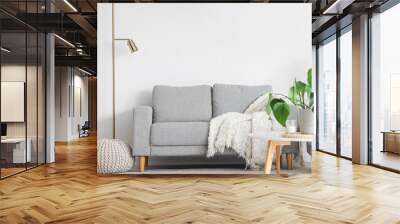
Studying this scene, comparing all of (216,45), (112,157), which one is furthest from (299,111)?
(112,157)

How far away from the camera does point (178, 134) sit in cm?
393

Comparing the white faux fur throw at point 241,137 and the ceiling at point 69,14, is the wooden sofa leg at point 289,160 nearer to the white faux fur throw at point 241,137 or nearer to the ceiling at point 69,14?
the white faux fur throw at point 241,137

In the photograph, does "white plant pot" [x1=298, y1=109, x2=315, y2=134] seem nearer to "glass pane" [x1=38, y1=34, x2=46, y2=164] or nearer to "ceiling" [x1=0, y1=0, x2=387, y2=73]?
"ceiling" [x1=0, y1=0, x2=387, y2=73]

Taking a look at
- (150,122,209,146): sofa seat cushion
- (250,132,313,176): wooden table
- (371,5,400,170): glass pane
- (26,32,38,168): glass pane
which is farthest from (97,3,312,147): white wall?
(250,132,313,176): wooden table

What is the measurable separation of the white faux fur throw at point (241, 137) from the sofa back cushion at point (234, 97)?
47cm

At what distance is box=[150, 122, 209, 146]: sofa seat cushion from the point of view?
3930 mm

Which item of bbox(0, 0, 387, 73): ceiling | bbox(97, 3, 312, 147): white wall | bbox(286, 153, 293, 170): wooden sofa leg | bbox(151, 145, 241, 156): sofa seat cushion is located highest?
bbox(0, 0, 387, 73): ceiling

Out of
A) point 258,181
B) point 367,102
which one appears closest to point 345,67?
point 367,102

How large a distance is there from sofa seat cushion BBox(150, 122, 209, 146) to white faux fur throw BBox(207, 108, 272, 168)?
0.10 m

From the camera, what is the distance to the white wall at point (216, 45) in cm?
467

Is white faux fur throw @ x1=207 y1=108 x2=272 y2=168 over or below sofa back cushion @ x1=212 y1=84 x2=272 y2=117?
below

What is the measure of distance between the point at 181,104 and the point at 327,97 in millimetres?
3527

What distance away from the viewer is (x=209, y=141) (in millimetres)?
3916

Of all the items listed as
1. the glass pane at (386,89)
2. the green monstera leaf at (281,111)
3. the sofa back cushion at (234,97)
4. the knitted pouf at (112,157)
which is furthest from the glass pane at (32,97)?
the glass pane at (386,89)
